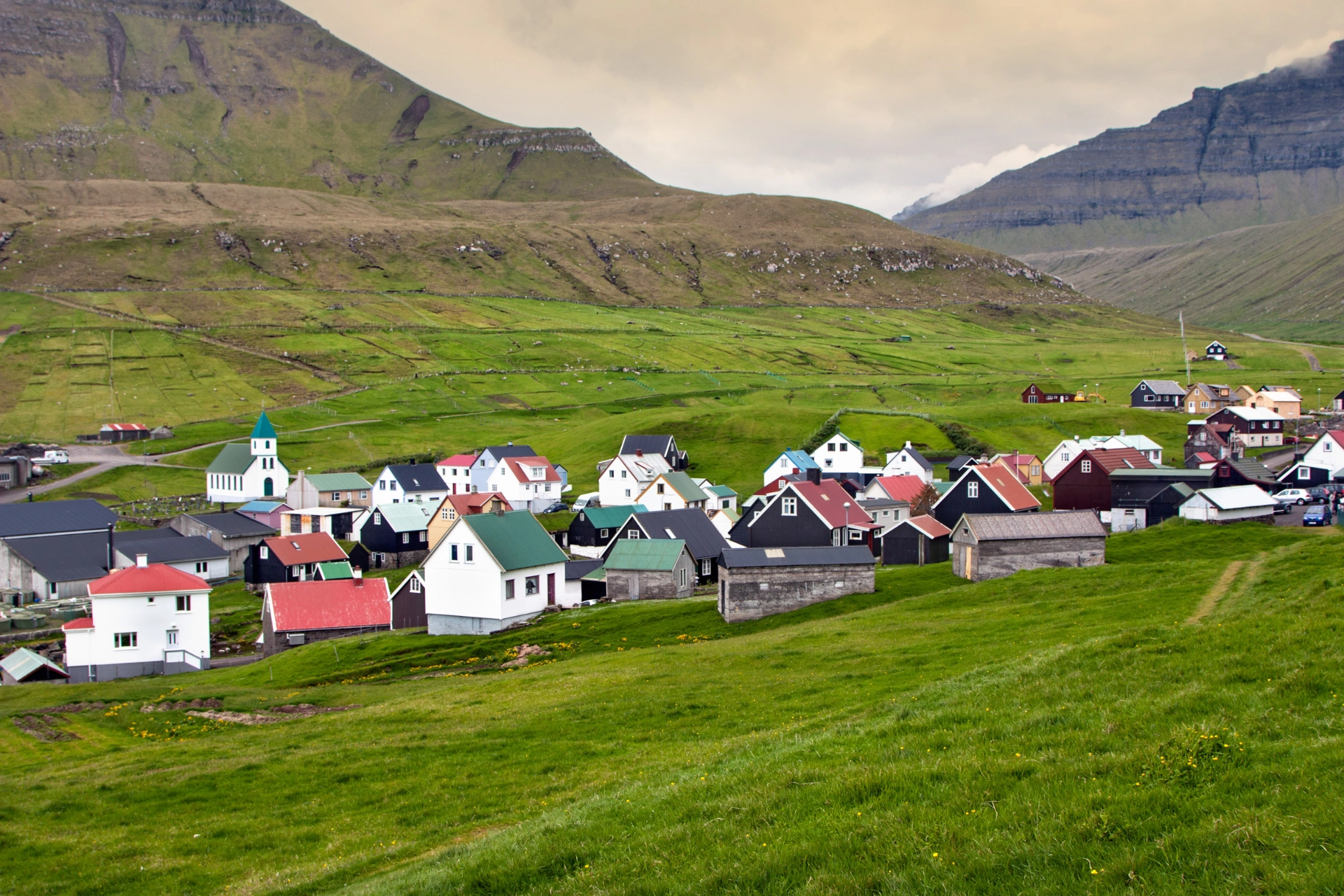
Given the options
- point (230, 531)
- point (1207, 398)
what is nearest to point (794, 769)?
point (230, 531)

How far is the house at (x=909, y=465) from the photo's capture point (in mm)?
98812

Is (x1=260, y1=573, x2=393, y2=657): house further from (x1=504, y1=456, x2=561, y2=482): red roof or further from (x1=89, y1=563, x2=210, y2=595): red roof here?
(x1=504, y1=456, x2=561, y2=482): red roof

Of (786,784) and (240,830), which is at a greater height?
(786,784)

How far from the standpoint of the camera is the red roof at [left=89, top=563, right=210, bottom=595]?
61.2 meters

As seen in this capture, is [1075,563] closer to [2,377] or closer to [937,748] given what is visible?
[937,748]

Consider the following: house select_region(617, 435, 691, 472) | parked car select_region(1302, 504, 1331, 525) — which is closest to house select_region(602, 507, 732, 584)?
parked car select_region(1302, 504, 1331, 525)

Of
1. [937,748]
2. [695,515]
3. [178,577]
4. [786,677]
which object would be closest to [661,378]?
[695,515]

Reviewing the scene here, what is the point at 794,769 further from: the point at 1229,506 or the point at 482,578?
the point at 1229,506

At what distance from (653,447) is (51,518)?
205 feet

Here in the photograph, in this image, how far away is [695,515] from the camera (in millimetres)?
74375

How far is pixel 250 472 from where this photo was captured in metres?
124


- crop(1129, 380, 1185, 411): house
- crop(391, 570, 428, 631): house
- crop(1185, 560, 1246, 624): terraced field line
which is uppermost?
crop(1129, 380, 1185, 411): house

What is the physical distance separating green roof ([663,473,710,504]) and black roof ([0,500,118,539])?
5287cm

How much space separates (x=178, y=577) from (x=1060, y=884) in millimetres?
64428
